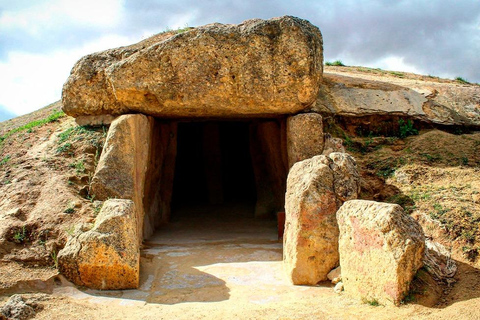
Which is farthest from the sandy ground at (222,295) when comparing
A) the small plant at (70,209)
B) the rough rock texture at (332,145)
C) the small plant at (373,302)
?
the rough rock texture at (332,145)

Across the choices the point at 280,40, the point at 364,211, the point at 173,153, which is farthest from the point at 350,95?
the point at 364,211

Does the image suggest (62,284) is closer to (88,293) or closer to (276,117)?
(88,293)

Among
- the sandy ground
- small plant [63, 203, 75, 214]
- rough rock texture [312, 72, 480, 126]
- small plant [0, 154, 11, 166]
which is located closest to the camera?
the sandy ground

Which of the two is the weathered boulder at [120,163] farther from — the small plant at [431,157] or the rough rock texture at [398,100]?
the small plant at [431,157]

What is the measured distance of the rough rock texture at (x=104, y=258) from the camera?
210 inches

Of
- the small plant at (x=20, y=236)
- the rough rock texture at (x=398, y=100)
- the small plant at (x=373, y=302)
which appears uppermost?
the rough rock texture at (x=398, y=100)

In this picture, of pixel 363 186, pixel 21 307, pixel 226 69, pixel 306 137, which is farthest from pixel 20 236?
pixel 363 186

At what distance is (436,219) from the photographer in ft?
19.3

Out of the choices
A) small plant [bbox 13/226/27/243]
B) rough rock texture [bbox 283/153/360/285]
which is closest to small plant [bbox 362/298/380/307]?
rough rock texture [bbox 283/153/360/285]

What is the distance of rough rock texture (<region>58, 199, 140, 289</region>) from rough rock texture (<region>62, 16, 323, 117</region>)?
99.7 inches

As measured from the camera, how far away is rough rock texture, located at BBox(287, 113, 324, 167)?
750cm

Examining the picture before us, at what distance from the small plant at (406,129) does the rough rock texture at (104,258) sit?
521 cm

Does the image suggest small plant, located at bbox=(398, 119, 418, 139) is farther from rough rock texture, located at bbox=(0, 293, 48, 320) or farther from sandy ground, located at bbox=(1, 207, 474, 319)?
rough rock texture, located at bbox=(0, 293, 48, 320)

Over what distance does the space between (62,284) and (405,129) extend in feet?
20.1
